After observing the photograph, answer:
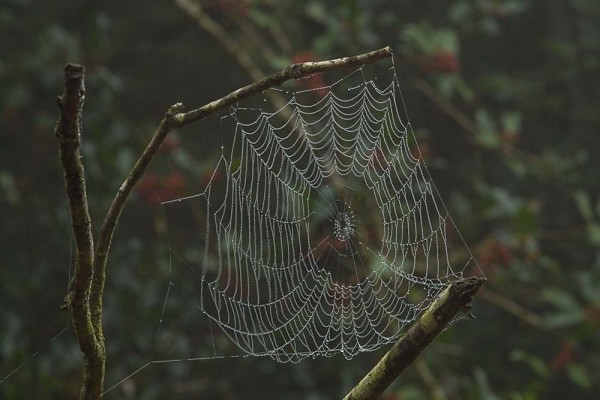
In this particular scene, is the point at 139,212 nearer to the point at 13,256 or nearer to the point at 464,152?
the point at 13,256

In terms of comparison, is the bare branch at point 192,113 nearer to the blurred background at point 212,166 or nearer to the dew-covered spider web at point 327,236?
the dew-covered spider web at point 327,236

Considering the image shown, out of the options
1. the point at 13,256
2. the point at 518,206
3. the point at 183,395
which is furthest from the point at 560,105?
the point at 13,256

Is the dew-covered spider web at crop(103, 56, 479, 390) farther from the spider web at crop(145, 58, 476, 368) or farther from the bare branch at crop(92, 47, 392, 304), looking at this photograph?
the bare branch at crop(92, 47, 392, 304)

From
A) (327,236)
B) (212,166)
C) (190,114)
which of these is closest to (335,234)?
(327,236)

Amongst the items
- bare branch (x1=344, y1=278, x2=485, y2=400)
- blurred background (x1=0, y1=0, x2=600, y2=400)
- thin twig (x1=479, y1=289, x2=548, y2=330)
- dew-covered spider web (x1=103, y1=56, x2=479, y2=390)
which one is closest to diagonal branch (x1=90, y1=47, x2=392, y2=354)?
bare branch (x1=344, y1=278, x2=485, y2=400)

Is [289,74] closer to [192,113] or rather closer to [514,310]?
[192,113]

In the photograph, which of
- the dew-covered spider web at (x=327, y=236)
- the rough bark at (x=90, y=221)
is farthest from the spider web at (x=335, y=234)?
the rough bark at (x=90, y=221)
